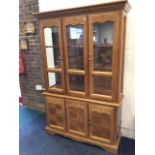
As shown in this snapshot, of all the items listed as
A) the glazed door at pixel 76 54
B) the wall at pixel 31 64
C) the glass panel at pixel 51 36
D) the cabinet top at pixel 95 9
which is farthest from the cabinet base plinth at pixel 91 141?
the cabinet top at pixel 95 9

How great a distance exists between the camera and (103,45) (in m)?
2.09

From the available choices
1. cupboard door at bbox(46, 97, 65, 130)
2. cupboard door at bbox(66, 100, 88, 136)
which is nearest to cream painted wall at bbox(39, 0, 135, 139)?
cupboard door at bbox(66, 100, 88, 136)

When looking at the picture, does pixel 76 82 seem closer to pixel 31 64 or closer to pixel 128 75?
pixel 128 75

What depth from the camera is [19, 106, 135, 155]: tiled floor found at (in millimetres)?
2250

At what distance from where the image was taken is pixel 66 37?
2217 millimetres

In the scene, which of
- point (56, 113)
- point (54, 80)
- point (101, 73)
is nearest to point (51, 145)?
point (56, 113)

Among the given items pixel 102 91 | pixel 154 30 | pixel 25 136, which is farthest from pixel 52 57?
pixel 154 30

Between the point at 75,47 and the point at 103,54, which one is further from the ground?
the point at 75,47

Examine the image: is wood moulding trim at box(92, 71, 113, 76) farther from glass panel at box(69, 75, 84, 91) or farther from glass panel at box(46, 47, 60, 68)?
glass panel at box(46, 47, 60, 68)

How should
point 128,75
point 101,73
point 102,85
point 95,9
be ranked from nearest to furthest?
point 95,9
point 101,73
point 102,85
point 128,75

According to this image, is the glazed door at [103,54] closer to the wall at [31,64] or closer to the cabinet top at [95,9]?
the cabinet top at [95,9]

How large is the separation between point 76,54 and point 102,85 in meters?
0.54

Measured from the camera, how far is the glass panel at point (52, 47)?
2.36 meters

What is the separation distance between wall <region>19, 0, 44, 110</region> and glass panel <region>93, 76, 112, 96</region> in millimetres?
1368
